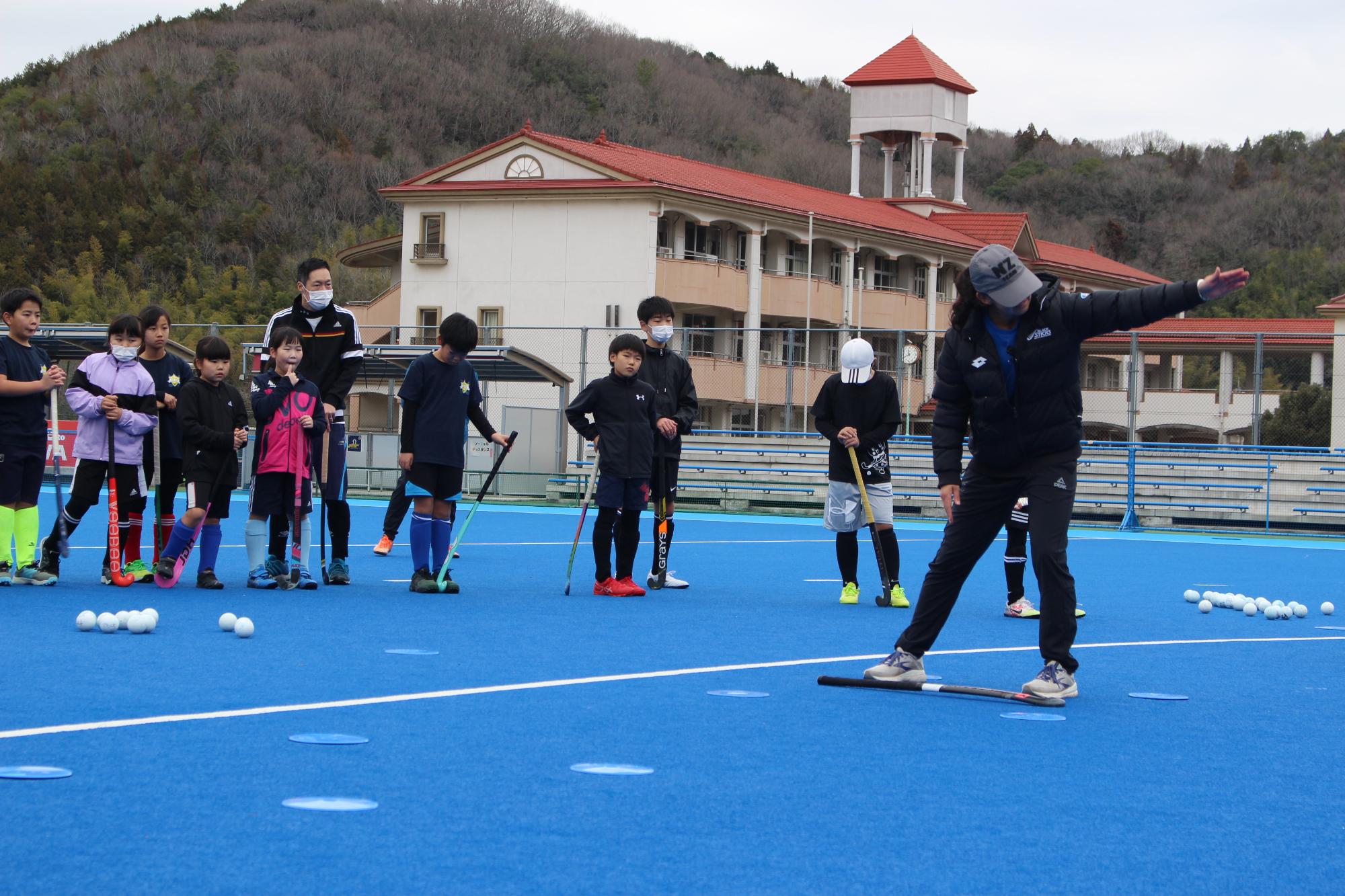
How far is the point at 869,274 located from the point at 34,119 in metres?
59.8

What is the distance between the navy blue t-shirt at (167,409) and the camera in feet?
35.0

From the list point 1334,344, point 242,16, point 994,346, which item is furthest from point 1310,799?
point 242,16

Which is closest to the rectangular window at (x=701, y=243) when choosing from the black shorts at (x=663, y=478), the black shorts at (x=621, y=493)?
the black shorts at (x=663, y=478)

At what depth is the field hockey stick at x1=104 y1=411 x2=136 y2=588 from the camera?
10367 mm

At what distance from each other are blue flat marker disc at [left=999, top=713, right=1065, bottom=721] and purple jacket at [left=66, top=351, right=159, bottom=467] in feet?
20.6

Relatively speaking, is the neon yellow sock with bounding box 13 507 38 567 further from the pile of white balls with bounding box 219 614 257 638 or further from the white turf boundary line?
the white turf boundary line

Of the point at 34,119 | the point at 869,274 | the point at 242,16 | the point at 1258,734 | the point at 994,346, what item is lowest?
the point at 1258,734

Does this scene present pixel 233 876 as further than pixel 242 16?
No

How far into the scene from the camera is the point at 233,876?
3.67 meters

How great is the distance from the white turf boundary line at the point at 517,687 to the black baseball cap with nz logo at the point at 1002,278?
209 centimetres

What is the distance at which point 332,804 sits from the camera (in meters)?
4.38

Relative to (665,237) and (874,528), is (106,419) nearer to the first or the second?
(874,528)

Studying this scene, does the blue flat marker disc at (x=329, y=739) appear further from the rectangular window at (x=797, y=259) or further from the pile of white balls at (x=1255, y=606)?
the rectangular window at (x=797, y=259)

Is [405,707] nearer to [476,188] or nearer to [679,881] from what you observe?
[679,881]
